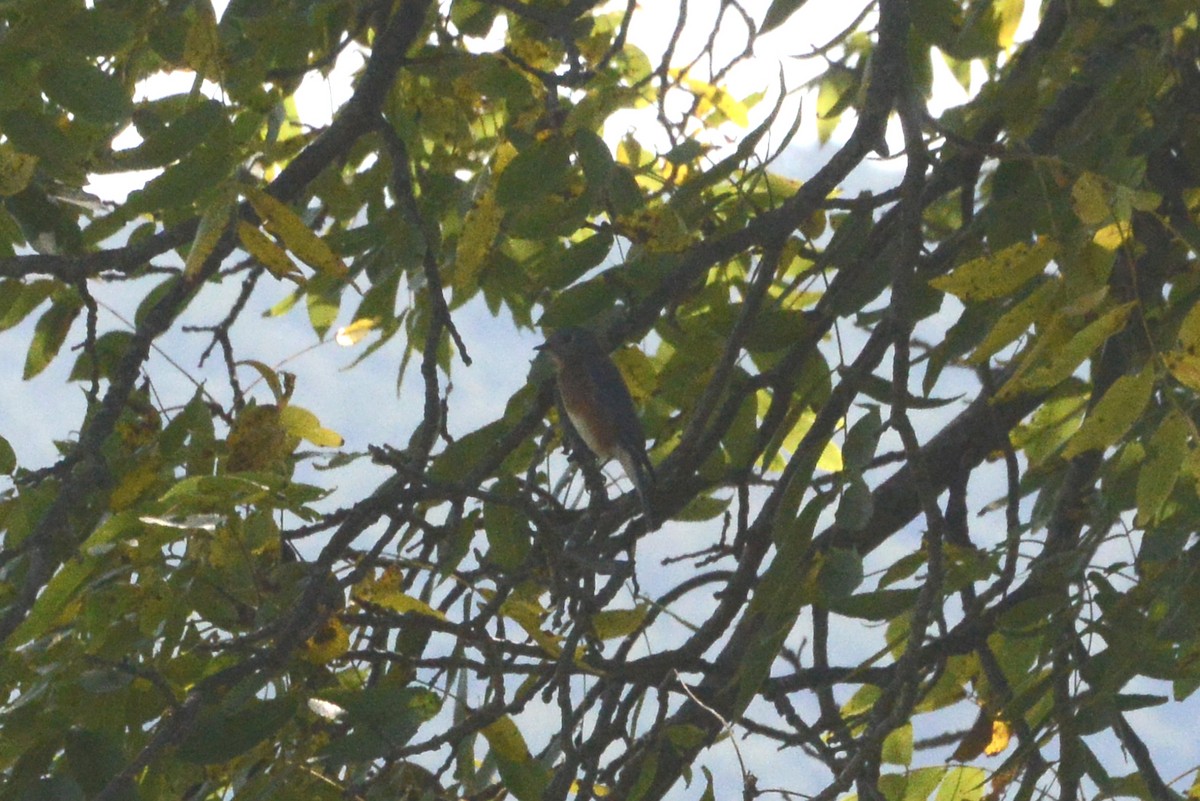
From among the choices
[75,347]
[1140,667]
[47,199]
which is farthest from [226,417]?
[1140,667]

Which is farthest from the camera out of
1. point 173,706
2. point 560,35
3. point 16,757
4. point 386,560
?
point 560,35

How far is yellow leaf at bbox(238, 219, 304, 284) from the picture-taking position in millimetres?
2162

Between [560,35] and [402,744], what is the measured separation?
142 cm

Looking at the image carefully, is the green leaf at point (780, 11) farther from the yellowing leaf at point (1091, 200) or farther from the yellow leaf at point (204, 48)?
the yellow leaf at point (204, 48)

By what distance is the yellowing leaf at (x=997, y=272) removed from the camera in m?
1.94

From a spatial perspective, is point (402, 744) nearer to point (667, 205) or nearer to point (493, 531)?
point (493, 531)

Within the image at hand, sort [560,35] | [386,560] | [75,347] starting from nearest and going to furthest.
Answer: [386,560], [560,35], [75,347]

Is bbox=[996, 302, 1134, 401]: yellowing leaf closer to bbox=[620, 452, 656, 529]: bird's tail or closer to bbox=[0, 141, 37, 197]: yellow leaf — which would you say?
bbox=[620, 452, 656, 529]: bird's tail

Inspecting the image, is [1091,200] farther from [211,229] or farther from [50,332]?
[50,332]

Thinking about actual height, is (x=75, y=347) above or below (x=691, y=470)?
above

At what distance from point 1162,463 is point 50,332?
2352 millimetres

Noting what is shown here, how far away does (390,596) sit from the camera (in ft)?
8.03

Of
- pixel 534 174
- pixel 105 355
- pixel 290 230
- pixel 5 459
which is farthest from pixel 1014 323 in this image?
pixel 105 355

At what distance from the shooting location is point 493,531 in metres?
2.76
